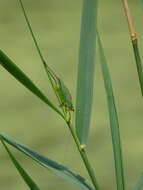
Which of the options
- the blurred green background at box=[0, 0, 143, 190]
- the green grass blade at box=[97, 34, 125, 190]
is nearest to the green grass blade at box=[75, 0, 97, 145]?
the green grass blade at box=[97, 34, 125, 190]

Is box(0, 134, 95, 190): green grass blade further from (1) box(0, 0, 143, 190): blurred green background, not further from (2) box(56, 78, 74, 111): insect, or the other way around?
(1) box(0, 0, 143, 190): blurred green background

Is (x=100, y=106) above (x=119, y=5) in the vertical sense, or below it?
below

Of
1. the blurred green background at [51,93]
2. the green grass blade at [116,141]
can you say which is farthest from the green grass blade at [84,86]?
the blurred green background at [51,93]

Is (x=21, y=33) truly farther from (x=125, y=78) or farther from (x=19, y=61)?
(x=125, y=78)

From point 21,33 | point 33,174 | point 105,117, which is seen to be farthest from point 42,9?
point 33,174

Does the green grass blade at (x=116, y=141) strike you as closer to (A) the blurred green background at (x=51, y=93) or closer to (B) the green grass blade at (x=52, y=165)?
(B) the green grass blade at (x=52, y=165)
